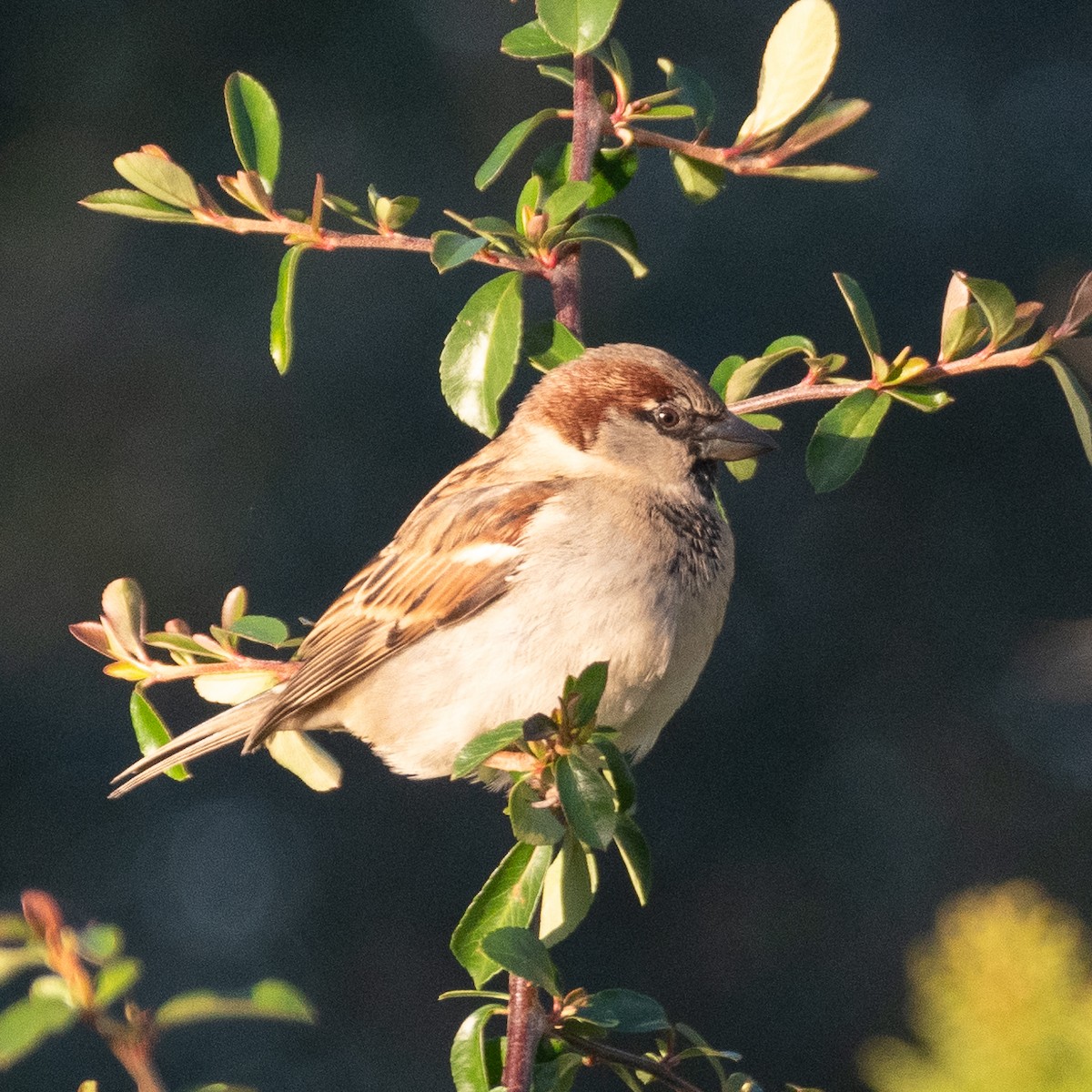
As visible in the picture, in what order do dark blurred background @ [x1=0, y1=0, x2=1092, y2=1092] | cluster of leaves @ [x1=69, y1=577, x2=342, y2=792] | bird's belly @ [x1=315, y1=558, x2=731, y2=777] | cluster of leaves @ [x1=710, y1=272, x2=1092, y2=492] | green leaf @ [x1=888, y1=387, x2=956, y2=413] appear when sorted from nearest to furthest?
1. cluster of leaves @ [x1=710, y1=272, x2=1092, y2=492]
2. green leaf @ [x1=888, y1=387, x2=956, y2=413]
3. cluster of leaves @ [x1=69, y1=577, x2=342, y2=792]
4. bird's belly @ [x1=315, y1=558, x2=731, y2=777]
5. dark blurred background @ [x1=0, y1=0, x2=1092, y2=1092]

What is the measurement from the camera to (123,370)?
13.4 ft

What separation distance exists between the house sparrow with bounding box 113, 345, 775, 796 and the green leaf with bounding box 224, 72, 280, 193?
47cm

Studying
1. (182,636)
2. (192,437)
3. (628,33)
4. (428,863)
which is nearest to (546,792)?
(182,636)

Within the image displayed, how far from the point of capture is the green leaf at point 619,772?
56.3 inches

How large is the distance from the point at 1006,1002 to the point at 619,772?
1.27 feet

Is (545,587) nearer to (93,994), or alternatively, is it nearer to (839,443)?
(839,443)

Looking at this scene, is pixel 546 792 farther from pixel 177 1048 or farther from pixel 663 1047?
pixel 177 1048

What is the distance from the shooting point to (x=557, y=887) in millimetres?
1579

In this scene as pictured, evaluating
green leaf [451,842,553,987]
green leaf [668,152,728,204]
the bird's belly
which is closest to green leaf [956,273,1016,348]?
green leaf [668,152,728,204]

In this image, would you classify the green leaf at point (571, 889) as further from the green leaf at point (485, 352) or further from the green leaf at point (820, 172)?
the green leaf at point (820, 172)

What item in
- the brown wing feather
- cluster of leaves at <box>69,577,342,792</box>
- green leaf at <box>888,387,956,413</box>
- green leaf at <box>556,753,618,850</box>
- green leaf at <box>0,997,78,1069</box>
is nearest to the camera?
green leaf at <box>0,997,78,1069</box>

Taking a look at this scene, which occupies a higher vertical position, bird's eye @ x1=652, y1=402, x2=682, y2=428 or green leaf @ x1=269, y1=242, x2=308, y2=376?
green leaf @ x1=269, y1=242, x2=308, y2=376

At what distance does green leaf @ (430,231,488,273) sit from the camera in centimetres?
142

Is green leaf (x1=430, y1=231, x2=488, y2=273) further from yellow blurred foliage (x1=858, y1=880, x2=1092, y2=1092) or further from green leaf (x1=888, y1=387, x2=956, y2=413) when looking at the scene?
yellow blurred foliage (x1=858, y1=880, x2=1092, y2=1092)
